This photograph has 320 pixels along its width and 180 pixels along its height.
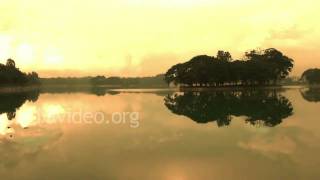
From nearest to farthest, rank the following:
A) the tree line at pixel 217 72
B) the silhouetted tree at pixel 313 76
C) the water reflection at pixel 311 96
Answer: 1. the water reflection at pixel 311 96
2. the tree line at pixel 217 72
3. the silhouetted tree at pixel 313 76

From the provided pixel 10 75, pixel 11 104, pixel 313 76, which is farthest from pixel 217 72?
pixel 10 75

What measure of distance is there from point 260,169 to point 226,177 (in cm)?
196

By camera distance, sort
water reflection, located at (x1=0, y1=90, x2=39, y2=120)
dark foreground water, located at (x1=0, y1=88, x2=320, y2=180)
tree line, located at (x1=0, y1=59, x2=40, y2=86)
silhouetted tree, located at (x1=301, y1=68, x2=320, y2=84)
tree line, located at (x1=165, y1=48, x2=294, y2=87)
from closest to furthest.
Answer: dark foreground water, located at (x1=0, y1=88, x2=320, y2=180) → water reflection, located at (x1=0, y1=90, x2=39, y2=120) → tree line, located at (x1=165, y1=48, x2=294, y2=87) → tree line, located at (x1=0, y1=59, x2=40, y2=86) → silhouetted tree, located at (x1=301, y1=68, x2=320, y2=84)

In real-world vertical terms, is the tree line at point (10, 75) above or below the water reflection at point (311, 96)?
above

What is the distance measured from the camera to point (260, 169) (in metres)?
16.0

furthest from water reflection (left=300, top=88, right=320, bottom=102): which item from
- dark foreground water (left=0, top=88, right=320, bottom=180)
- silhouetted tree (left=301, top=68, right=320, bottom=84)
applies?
silhouetted tree (left=301, top=68, right=320, bottom=84)

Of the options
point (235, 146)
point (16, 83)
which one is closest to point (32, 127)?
point (235, 146)

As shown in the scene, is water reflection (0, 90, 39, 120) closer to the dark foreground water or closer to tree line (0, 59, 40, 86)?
the dark foreground water

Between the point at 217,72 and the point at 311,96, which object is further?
the point at 217,72

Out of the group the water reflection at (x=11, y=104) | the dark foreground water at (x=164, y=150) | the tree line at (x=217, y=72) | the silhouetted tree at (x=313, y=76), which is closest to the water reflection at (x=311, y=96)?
the tree line at (x=217, y=72)

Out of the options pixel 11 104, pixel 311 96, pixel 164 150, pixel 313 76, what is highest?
pixel 313 76

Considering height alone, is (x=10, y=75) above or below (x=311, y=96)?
above

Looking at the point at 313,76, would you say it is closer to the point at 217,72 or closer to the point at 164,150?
the point at 217,72

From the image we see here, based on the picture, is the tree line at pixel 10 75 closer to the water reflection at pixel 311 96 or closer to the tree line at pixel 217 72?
the tree line at pixel 217 72
